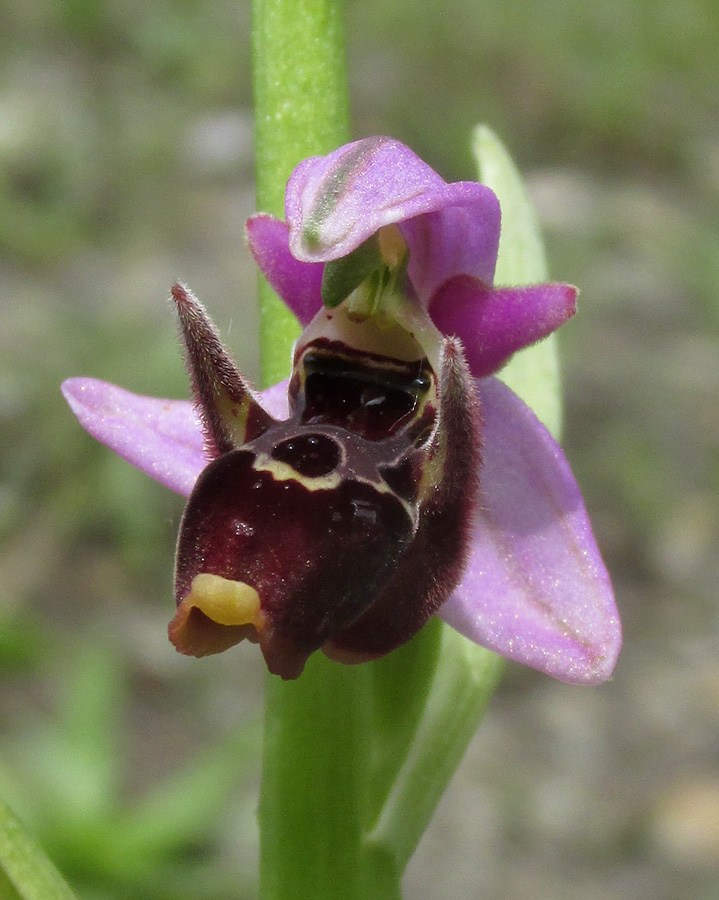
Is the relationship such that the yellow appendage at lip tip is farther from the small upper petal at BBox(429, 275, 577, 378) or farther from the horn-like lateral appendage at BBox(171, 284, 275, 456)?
the small upper petal at BBox(429, 275, 577, 378)

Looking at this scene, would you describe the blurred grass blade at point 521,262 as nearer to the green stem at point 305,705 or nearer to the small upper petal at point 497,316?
the small upper petal at point 497,316

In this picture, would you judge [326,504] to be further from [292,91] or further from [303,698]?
[292,91]

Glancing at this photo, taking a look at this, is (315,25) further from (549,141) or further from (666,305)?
(549,141)

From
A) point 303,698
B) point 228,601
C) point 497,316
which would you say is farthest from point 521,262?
point 228,601

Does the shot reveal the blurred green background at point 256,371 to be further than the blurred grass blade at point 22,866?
Yes

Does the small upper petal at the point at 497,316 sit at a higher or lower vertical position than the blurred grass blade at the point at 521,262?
higher

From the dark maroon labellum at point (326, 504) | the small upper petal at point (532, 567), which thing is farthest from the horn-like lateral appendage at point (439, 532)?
the small upper petal at point (532, 567)

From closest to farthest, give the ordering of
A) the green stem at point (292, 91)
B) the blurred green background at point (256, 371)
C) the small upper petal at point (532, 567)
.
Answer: the small upper petal at point (532, 567)
the green stem at point (292, 91)
the blurred green background at point (256, 371)

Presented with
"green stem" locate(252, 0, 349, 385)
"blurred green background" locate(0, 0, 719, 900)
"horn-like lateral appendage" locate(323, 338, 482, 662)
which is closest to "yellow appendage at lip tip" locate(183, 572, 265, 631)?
"horn-like lateral appendage" locate(323, 338, 482, 662)
